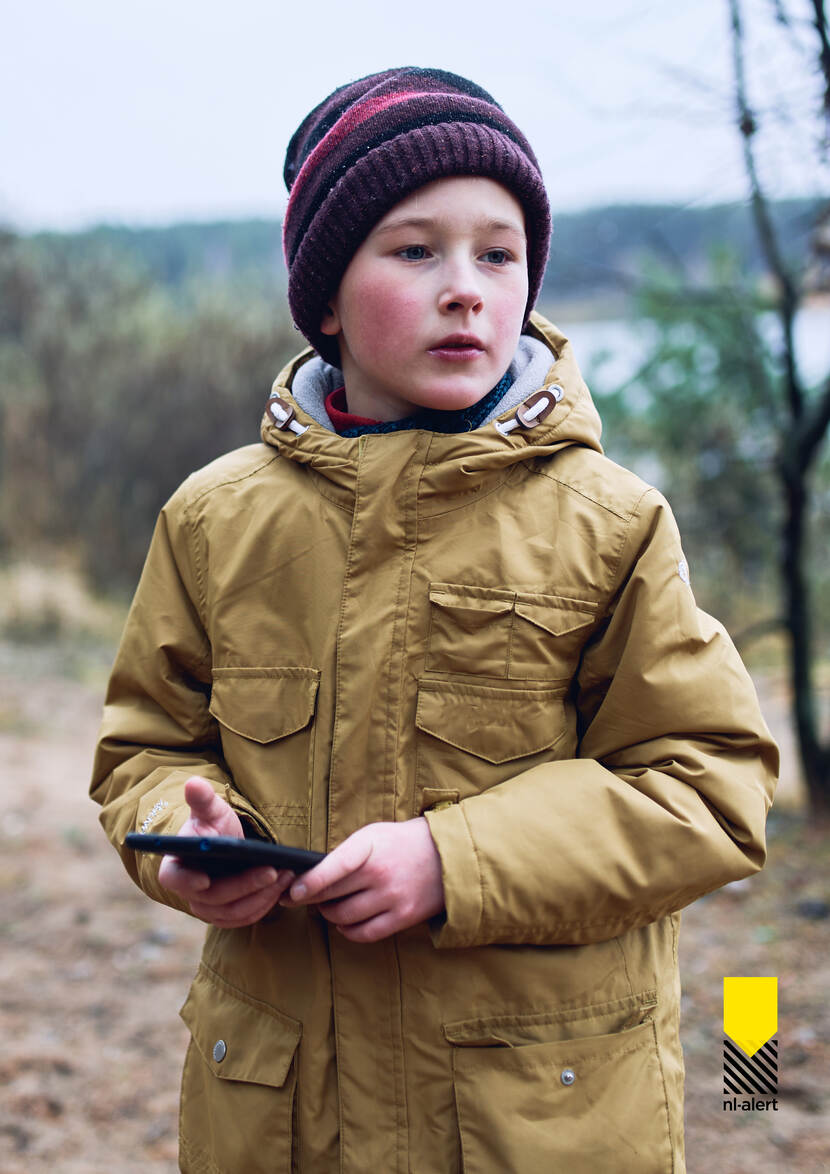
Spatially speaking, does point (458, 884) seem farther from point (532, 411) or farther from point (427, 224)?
point (427, 224)

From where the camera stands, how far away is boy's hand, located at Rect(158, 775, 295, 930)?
1232 millimetres

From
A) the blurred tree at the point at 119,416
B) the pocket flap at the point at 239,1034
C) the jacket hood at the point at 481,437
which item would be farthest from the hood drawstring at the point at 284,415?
the blurred tree at the point at 119,416

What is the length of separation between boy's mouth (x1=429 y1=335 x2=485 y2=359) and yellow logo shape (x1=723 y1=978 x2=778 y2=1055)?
2157 mm

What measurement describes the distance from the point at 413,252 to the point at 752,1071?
236cm

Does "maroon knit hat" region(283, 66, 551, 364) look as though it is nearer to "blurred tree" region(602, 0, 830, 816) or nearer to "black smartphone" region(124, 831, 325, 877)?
"black smartphone" region(124, 831, 325, 877)

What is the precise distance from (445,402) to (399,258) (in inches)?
8.0

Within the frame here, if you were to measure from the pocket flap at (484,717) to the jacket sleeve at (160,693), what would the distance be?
352 millimetres

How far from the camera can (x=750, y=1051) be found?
9.04ft

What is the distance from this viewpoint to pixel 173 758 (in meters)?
1.55

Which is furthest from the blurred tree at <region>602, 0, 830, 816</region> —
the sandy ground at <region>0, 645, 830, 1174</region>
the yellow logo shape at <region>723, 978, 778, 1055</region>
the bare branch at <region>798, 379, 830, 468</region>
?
the yellow logo shape at <region>723, 978, 778, 1055</region>

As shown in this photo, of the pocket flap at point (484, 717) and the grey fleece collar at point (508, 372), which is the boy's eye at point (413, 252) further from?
the pocket flap at point (484, 717)

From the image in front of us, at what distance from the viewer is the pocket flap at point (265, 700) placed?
1423mm

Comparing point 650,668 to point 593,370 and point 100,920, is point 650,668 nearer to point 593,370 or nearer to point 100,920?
point 100,920

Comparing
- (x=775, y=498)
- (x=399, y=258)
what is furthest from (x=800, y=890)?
(x=399, y=258)
